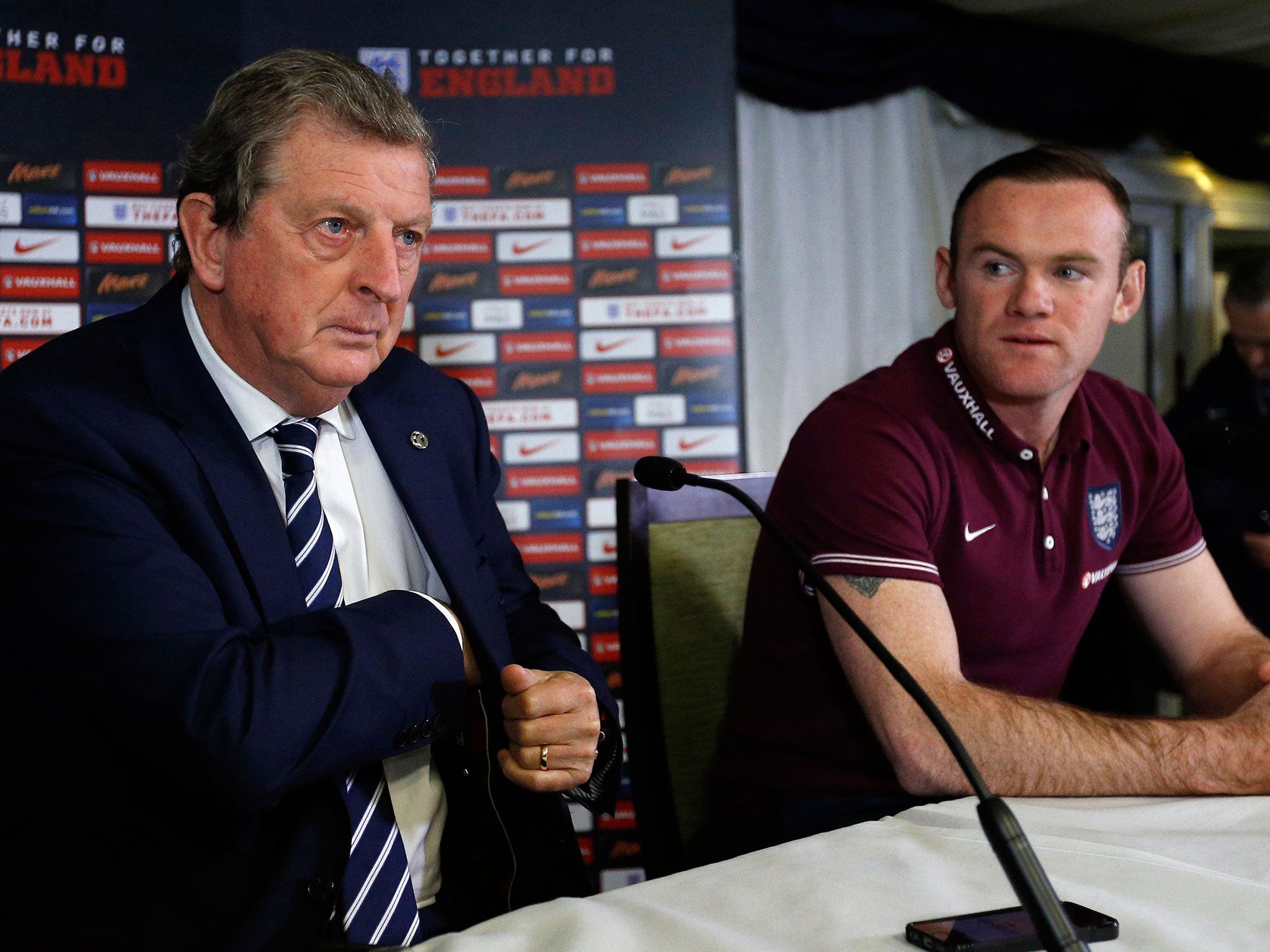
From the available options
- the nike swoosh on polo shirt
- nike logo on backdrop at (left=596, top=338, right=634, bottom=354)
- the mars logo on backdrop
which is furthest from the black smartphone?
the mars logo on backdrop

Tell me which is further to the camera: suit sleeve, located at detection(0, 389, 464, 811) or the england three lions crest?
the england three lions crest

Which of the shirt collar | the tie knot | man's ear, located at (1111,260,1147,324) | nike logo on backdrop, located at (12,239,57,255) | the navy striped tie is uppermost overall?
nike logo on backdrop, located at (12,239,57,255)

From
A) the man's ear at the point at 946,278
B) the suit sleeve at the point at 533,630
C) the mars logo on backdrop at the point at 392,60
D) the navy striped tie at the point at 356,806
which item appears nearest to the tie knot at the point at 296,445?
the navy striped tie at the point at 356,806

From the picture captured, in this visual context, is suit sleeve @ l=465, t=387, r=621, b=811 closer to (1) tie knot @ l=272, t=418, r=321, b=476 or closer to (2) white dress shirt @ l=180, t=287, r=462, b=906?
(2) white dress shirt @ l=180, t=287, r=462, b=906

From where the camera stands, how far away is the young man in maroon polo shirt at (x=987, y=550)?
50.7 inches

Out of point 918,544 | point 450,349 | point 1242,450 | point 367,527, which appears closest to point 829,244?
point 450,349

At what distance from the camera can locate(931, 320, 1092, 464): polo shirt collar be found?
Result: 1.53 meters

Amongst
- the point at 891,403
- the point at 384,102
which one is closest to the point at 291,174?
the point at 384,102

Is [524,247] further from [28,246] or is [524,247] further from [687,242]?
[28,246]

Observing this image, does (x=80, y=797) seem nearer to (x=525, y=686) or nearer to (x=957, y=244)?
(x=525, y=686)

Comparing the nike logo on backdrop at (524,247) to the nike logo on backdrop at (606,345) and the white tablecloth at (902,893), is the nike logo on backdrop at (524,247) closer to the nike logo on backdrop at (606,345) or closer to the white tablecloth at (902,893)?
the nike logo on backdrop at (606,345)

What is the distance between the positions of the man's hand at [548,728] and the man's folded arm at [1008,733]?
1.13 feet

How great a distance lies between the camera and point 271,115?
1.18 m

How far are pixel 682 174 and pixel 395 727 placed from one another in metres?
2.24
